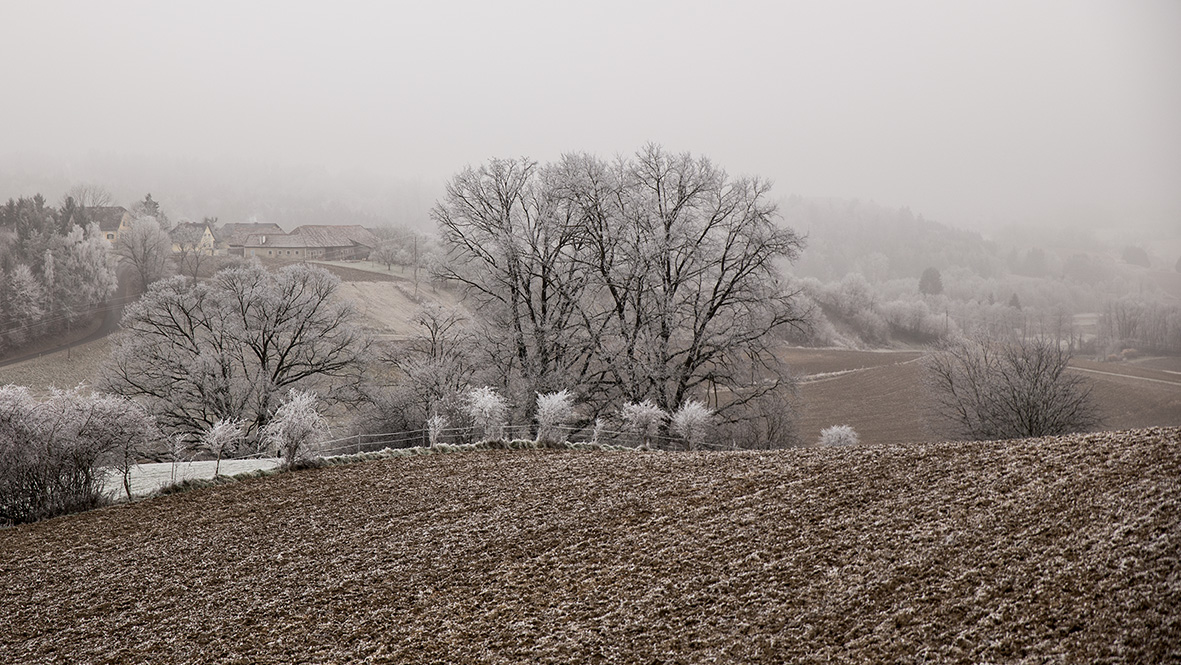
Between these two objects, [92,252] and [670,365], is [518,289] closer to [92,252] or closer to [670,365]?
[670,365]

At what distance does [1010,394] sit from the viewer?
3316 cm

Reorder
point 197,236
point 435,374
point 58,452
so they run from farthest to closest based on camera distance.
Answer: point 197,236 → point 435,374 → point 58,452

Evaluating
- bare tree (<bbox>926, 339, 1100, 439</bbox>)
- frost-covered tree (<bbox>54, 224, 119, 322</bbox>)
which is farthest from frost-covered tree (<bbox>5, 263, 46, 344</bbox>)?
bare tree (<bbox>926, 339, 1100, 439</bbox>)

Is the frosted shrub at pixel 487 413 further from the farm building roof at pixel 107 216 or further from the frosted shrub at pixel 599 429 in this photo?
the farm building roof at pixel 107 216

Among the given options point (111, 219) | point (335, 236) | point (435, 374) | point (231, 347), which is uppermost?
point (111, 219)

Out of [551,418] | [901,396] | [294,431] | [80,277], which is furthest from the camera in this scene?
[80,277]

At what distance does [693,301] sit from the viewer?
2959 cm

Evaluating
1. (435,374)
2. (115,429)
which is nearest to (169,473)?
(115,429)

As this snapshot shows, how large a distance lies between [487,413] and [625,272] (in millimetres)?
8586

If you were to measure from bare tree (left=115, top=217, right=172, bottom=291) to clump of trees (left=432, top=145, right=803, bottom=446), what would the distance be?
4780cm

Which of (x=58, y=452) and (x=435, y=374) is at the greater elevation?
(x=435, y=374)

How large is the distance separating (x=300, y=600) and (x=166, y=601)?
98.1 inches

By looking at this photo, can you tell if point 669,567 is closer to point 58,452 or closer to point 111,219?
point 58,452

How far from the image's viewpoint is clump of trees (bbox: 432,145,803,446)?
94.2 feet
